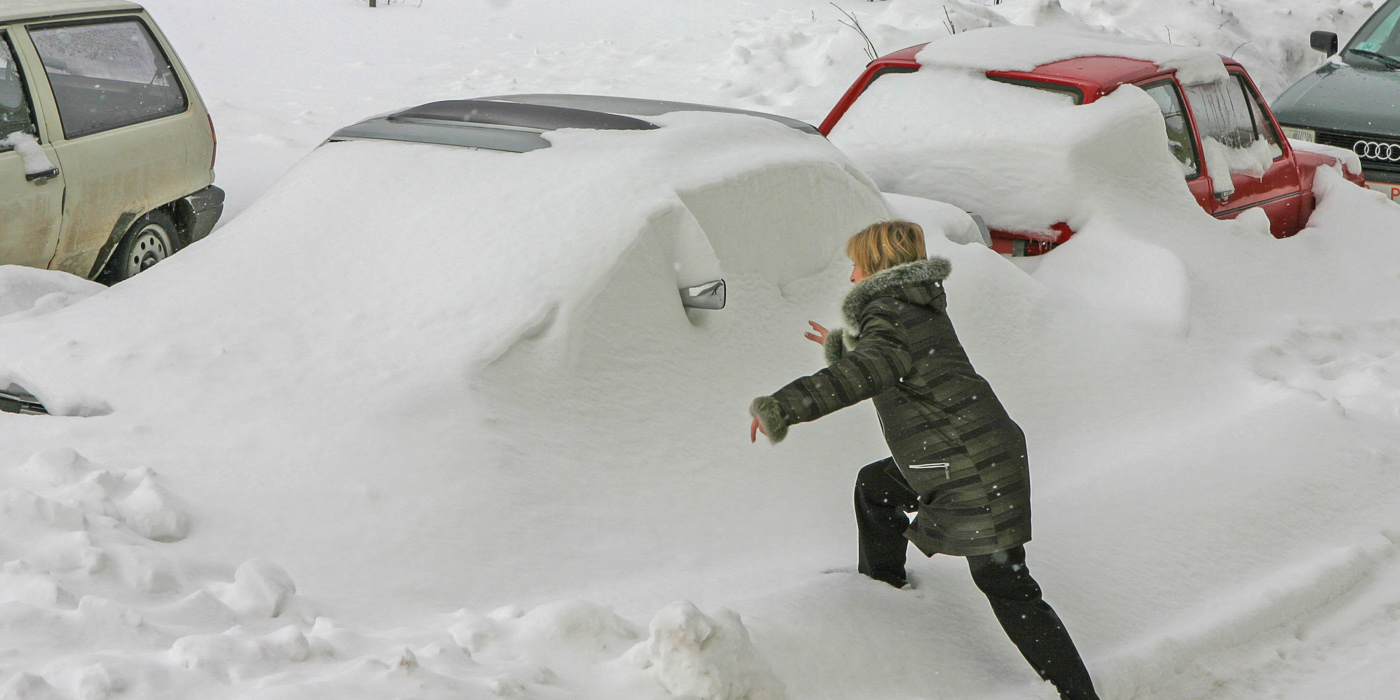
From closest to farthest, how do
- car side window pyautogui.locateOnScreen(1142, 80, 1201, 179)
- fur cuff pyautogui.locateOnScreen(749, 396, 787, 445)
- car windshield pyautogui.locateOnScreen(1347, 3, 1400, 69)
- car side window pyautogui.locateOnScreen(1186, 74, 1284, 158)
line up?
fur cuff pyautogui.locateOnScreen(749, 396, 787, 445), car side window pyautogui.locateOnScreen(1142, 80, 1201, 179), car side window pyautogui.locateOnScreen(1186, 74, 1284, 158), car windshield pyautogui.locateOnScreen(1347, 3, 1400, 69)

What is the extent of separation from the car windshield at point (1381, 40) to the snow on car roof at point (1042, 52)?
2.90 m

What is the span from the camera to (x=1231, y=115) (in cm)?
646

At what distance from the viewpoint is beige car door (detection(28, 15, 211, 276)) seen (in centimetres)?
575

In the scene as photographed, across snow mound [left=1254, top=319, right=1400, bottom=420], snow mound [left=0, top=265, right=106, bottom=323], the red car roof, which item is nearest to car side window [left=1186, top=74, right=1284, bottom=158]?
the red car roof

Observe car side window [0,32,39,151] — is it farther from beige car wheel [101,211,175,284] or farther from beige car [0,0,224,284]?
beige car wheel [101,211,175,284]

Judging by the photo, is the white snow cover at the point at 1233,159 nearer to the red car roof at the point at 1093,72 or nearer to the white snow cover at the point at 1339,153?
the red car roof at the point at 1093,72

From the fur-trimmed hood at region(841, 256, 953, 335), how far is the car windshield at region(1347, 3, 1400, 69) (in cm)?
705

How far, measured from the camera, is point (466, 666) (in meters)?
2.51

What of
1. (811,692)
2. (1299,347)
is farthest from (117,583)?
(1299,347)

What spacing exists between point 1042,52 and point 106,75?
4767 mm

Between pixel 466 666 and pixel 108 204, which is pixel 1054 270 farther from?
pixel 108 204

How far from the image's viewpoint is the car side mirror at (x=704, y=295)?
372cm

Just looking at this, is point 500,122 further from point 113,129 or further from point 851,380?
point 113,129

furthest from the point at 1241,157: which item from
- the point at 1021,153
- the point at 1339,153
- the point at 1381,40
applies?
the point at 1381,40
